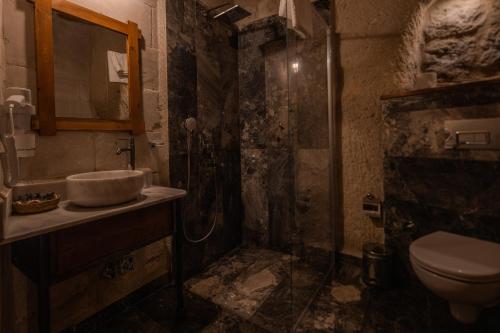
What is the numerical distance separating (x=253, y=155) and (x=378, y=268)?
54.7 inches

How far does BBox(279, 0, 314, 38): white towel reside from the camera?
1460 mm

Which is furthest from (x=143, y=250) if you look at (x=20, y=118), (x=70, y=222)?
(x=20, y=118)

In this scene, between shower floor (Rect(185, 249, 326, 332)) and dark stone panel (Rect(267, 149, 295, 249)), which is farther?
dark stone panel (Rect(267, 149, 295, 249))

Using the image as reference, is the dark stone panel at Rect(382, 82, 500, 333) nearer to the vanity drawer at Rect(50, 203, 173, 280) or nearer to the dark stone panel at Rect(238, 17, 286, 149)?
the dark stone panel at Rect(238, 17, 286, 149)

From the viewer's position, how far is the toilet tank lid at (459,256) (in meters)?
1.12

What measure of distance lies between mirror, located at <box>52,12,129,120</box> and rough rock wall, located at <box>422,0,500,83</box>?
199 centimetres

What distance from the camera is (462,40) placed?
1614 mm

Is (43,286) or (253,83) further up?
(253,83)

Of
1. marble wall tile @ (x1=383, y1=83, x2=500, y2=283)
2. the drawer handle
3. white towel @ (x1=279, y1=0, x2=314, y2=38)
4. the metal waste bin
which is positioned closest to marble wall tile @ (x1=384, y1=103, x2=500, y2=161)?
marble wall tile @ (x1=383, y1=83, x2=500, y2=283)

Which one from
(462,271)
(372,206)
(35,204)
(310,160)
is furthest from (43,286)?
(372,206)

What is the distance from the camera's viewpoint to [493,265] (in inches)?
45.4

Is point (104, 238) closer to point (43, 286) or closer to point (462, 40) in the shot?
point (43, 286)

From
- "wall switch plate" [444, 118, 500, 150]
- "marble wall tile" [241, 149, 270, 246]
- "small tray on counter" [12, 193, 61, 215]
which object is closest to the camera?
"small tray on counter" [12, 193, 61, 215]

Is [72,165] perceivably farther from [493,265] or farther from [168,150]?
[493,265]
